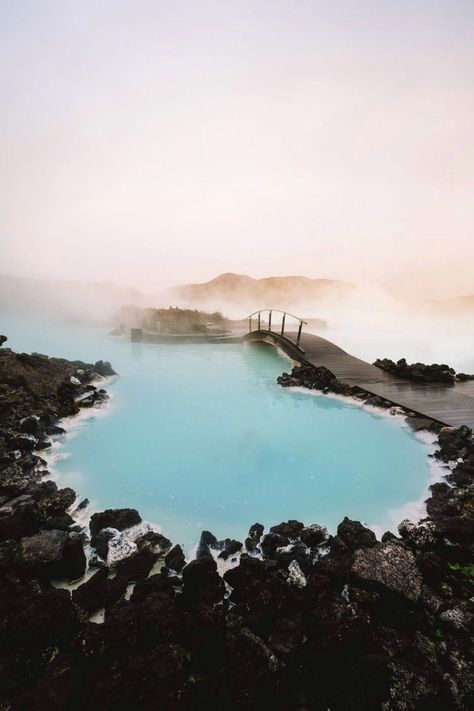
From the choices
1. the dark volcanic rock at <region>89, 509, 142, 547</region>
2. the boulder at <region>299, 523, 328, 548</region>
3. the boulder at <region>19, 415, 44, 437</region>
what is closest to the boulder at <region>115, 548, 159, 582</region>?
the dark volcanic rock at <region>89, 509, 142, 547</region>

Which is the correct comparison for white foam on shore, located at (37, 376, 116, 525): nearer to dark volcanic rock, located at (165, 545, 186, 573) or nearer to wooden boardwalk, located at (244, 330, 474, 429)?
dark volcanic rock, located at (165, 545, 186, 573)

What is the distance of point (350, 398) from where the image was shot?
10117 millimetres

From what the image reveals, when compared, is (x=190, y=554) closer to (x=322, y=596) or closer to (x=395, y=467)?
(x=322, y=596)

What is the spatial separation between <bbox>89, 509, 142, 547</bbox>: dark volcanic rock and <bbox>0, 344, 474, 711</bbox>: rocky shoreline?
2 cm

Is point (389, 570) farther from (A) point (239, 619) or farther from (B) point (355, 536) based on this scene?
(A) point (239, 619)

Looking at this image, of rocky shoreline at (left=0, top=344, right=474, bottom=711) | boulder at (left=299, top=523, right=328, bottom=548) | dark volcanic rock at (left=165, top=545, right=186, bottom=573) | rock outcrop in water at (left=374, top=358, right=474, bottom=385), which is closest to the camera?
rocky shoreline at (left=0, top=344, right=474, bottom=711)

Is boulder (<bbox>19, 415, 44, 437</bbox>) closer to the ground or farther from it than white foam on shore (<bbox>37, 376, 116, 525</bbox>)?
farther from it

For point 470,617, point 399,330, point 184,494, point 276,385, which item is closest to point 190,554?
point 184,494

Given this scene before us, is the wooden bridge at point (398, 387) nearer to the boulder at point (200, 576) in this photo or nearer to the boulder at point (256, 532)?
the boulder at point (256, 532)

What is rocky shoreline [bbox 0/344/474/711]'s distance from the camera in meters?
2.49

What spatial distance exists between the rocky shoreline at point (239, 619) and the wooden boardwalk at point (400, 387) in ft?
14.3

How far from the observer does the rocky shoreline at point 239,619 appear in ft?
8.16

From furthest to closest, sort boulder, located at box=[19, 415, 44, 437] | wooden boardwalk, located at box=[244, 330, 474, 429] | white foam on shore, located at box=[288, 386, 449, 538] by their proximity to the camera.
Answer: wooden boardwalk, located at box=[244, 330, 474, 429] < boulder, located at box=[19, 415, 44, 437] < white foam on shore, located at box=[288, 386, 449, 538]

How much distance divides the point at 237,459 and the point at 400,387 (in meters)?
5.95
